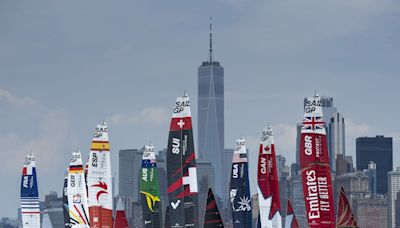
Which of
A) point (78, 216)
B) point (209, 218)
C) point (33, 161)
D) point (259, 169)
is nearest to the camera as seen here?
point (209, 218)

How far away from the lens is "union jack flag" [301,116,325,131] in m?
59.6

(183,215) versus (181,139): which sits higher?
(181,139)

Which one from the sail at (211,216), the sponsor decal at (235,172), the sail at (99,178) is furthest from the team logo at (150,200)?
the sail at (211,216)

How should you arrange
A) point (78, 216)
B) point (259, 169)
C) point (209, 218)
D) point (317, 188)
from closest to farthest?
point (317, 188)
point (209, 218)
point (259, 169)
point (78, 216)

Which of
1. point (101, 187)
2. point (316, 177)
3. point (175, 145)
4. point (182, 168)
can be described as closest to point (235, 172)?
point (101, 187)

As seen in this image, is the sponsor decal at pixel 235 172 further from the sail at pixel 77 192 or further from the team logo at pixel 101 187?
Answer: the sail at pixel 77 192

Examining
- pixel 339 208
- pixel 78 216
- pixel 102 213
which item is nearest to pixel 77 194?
pixel 78 216

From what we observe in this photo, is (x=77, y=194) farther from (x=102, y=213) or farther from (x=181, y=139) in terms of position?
(x=181, y=139)

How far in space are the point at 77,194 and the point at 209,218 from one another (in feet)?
69.0

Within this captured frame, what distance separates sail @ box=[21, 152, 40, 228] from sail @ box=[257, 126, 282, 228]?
2263cm

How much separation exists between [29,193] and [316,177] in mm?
39465

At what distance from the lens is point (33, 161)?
3696 inches

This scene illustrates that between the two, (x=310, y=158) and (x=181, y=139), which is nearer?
(x=310, y=158)

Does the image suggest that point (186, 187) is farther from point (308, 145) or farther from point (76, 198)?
point (76, 198)
